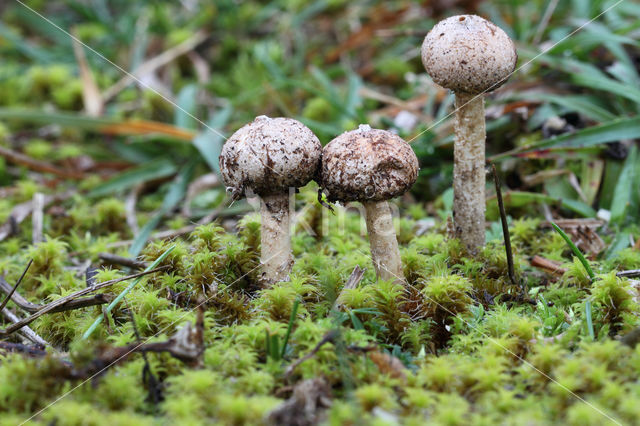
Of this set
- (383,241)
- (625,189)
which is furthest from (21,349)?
(625,189)

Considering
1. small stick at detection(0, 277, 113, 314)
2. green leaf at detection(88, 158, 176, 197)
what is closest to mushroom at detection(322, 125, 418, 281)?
small stick at detection(0, 277, 113, 314)

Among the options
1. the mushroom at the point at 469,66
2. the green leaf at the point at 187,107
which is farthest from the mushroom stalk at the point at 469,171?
the green leaf at the point at 187,107

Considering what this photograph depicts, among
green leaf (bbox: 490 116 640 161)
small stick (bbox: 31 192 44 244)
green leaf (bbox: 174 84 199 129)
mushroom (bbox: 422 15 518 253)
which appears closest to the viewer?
mushroom (bbox: 422 15 518 253)

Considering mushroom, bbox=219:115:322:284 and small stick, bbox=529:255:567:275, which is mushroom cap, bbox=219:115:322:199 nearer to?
mushroom, bbox=219:115:322:284

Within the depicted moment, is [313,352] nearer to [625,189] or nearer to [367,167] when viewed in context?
[367,167]

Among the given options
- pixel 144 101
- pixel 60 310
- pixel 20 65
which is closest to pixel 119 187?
→ pixel 144 101

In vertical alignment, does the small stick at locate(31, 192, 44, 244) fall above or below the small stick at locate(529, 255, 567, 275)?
above

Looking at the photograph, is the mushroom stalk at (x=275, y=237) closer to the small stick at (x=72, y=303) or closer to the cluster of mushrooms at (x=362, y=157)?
the cluster of mushrooms at (x=362, y=157)

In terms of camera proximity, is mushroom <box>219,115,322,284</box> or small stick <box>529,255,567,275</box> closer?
mushroom <box>219,115,322,284</box>
